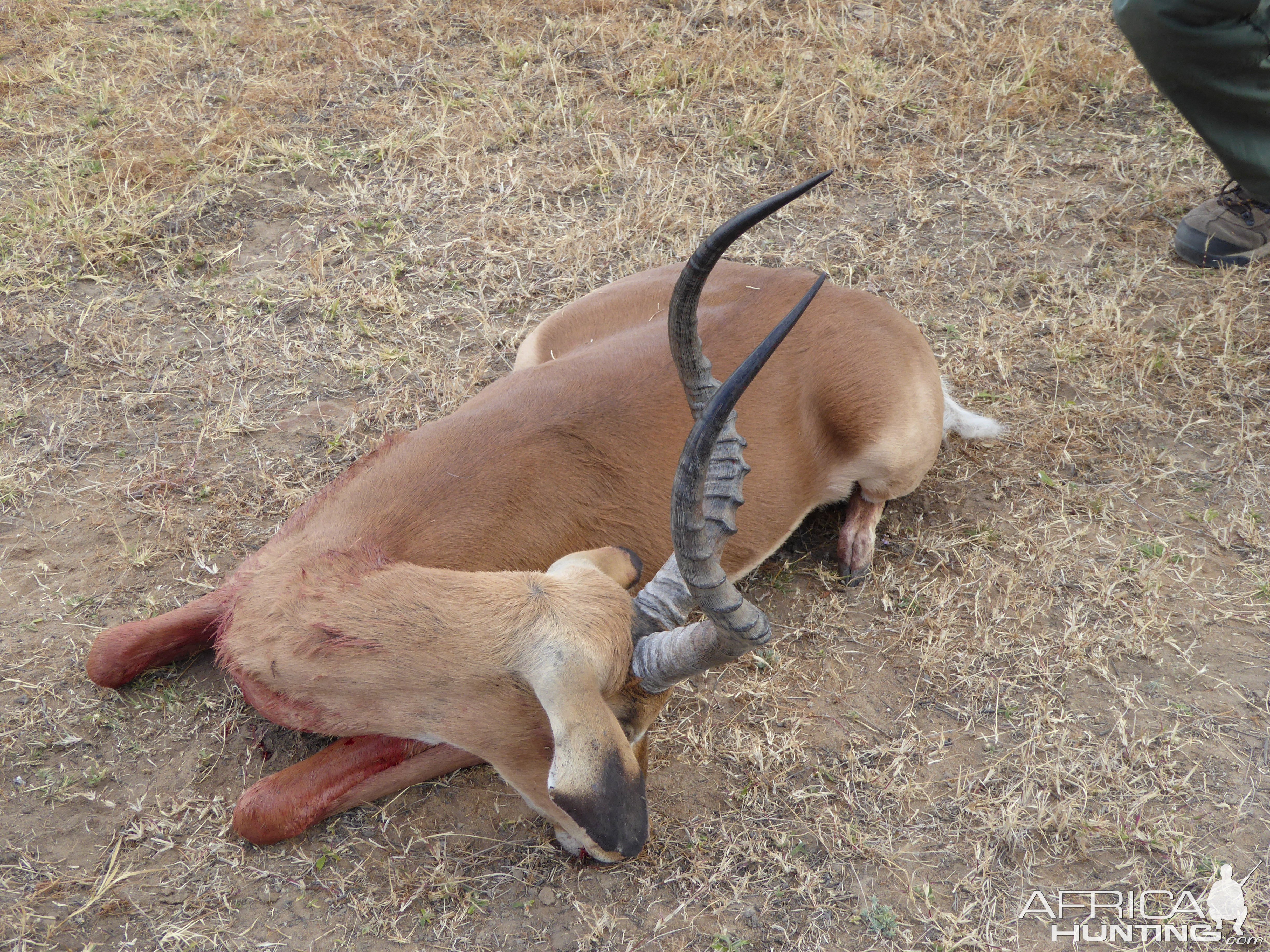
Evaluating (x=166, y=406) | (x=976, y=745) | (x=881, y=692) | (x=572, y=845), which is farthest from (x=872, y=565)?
(x=166, y=406)

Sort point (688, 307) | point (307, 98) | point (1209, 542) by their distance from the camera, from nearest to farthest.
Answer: point (688, 307), point (1209, 542), point (307, 98)

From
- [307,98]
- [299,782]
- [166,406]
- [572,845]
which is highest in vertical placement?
[307,98]

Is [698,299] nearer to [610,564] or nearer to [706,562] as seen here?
[706,562]

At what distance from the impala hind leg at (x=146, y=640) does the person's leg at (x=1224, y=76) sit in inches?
176

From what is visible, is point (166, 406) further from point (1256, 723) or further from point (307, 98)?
point (1256, 723)

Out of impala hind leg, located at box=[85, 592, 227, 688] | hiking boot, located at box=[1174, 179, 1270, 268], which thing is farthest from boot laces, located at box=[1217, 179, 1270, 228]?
impala hind leg, located at box=[85, 592, 227, 688]

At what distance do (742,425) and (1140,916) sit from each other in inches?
75.5

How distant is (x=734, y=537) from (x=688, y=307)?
1.42m

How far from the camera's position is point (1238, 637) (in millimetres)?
3641

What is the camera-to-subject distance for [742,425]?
3582 millimetres

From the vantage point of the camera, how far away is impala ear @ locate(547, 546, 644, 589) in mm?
2893

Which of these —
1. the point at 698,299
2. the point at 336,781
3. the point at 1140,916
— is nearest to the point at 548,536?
the point at 336,781

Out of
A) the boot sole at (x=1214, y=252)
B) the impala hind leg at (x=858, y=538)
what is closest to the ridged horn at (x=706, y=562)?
the impala hind leg at (x=858, y=538)

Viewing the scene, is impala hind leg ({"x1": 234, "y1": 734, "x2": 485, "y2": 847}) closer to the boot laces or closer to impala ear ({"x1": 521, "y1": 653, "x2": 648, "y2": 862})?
impala ear ({"x1": 521, "y1": 653, "x2": 648, "y2": 862})
